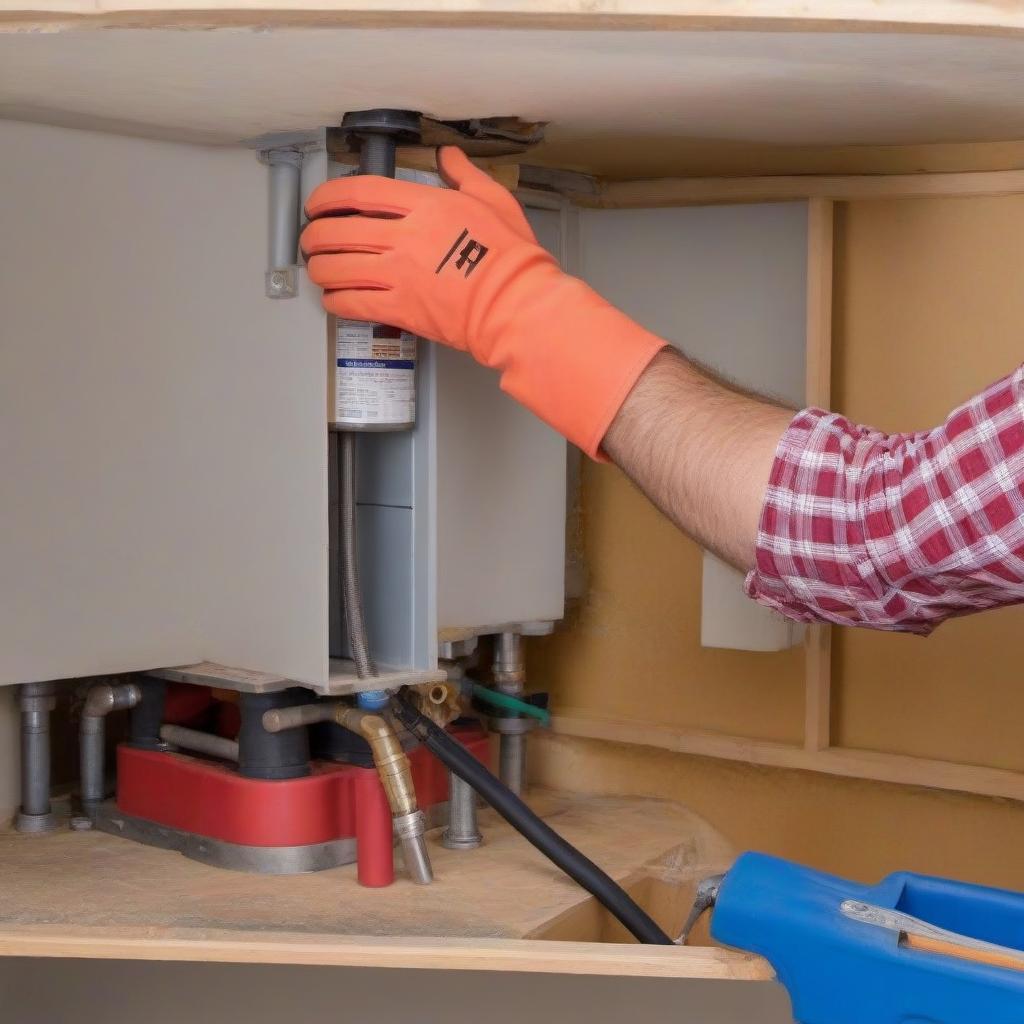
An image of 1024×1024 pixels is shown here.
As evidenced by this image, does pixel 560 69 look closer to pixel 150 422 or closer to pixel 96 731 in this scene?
pixel 150 422

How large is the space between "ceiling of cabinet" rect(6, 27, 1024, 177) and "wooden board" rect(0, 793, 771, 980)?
1.90 feet

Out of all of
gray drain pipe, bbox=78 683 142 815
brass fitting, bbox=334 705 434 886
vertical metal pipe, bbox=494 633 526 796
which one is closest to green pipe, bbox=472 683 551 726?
vertical metal pipe, bbox=494 633 526 796

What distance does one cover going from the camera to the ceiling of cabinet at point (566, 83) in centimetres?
82

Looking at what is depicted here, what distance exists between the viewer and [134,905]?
1089mm

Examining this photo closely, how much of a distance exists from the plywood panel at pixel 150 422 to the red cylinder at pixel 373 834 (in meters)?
0.11

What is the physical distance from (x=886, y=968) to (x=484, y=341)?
515 millimetres

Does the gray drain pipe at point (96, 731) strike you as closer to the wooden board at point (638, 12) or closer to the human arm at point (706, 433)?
the human arm at point (706, 433)

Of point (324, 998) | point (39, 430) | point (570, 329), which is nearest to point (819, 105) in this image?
point (570, 329)

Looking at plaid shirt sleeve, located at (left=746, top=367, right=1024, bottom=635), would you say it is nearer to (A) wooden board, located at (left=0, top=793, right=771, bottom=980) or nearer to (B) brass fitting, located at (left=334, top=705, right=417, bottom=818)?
(A) wooden board, located at (left=0, top=793, right=771, bottom=980)

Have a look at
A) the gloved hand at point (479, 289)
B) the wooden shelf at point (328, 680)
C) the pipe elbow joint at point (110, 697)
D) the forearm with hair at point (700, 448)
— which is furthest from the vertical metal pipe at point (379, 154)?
the pipe elbow joint at point (110, 697)

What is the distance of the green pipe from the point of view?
138 cm

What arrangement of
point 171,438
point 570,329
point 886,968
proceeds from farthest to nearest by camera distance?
point 171,438, point 570,329, point 886,968

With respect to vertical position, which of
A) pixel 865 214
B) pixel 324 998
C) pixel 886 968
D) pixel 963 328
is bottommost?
pixel 324 998

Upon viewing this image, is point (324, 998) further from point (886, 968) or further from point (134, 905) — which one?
point (886, 968)
